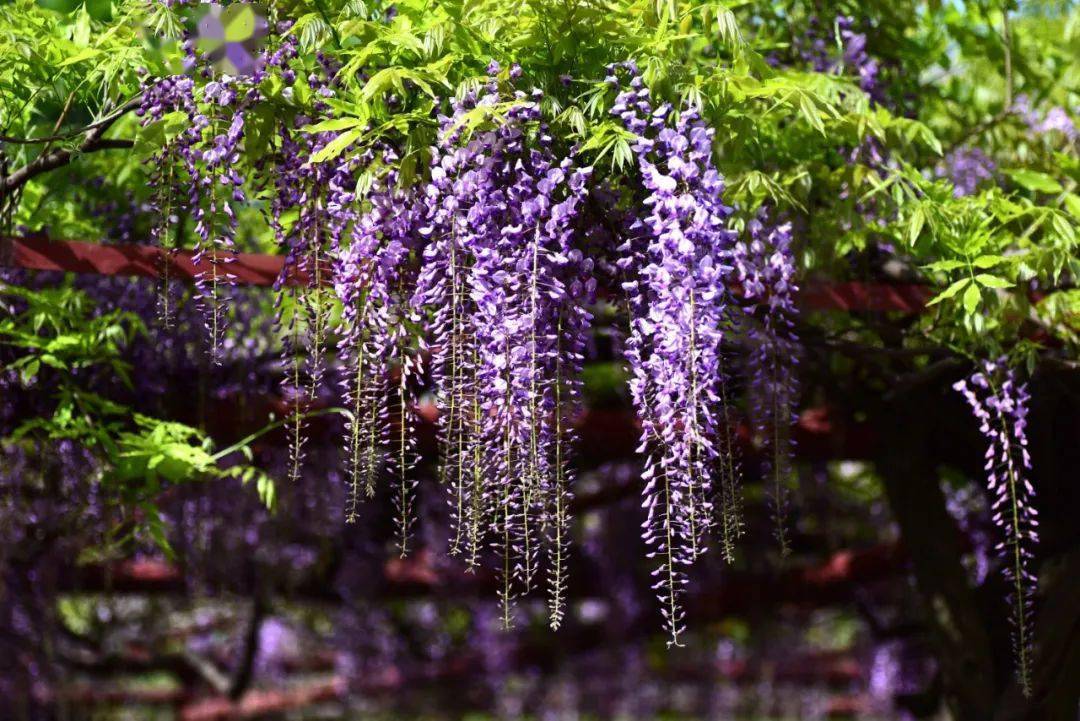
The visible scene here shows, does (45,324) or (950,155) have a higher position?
(950,155)

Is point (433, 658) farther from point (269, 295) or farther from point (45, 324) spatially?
point (45, 324)

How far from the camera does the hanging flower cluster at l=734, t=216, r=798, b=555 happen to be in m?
3.93

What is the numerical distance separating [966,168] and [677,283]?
279 cm

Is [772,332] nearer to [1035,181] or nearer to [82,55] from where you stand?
[1035,181]

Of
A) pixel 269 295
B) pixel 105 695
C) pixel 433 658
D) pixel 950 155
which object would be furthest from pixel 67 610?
pixel 950 155

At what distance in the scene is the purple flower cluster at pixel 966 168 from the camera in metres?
5.68

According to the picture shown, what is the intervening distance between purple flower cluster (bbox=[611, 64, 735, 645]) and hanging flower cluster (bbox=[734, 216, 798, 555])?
298mm

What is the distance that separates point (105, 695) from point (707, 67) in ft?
24.3

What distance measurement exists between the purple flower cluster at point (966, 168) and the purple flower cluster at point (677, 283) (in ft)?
7.90

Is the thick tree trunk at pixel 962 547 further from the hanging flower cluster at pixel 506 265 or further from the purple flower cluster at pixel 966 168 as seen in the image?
the hanging flower cluster at pixel 506 265

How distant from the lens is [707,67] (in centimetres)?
399

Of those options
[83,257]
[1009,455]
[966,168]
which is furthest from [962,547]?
[83,257]

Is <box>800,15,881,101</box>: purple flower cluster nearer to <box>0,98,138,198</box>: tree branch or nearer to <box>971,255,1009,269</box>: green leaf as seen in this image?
<box>971,255,1009,269</box>: green leaf

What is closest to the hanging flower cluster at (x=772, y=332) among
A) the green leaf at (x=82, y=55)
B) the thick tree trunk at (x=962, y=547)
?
the thick tree trunk at (x=962, y=547)
